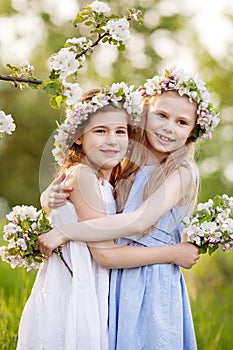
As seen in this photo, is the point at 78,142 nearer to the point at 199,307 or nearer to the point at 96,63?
the point at 199,307

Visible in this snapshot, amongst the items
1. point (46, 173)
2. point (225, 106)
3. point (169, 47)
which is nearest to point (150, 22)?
point (169, 47)

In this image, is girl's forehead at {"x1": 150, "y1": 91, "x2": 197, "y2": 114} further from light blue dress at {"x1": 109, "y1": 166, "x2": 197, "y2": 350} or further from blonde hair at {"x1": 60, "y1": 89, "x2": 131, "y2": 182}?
light blue dress at {"x1": 109, "y1": 166, "x2": 197, "y2": 350}

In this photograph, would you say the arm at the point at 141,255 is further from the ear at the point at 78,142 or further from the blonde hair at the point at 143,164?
the ear at the point at 78,142

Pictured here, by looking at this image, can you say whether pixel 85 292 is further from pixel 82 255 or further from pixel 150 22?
pixel 150 22

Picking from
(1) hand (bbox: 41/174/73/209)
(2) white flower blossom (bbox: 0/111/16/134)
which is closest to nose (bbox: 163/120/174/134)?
(1) hand (bbox: 41/174/73/209)

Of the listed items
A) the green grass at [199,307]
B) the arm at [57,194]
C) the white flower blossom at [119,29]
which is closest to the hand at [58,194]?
the arm at [57,194]

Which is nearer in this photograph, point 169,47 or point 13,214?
point 13,214

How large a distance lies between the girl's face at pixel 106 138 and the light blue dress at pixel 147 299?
20 centimetres

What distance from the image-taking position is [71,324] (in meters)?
3.29

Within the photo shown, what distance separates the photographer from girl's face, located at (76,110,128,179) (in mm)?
3350

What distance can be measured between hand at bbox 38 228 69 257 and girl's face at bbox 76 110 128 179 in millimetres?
325

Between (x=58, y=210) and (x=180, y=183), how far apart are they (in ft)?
1.75

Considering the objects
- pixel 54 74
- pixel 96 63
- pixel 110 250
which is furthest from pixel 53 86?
pixel 96 63

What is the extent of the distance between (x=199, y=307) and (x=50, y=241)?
2.37 m
